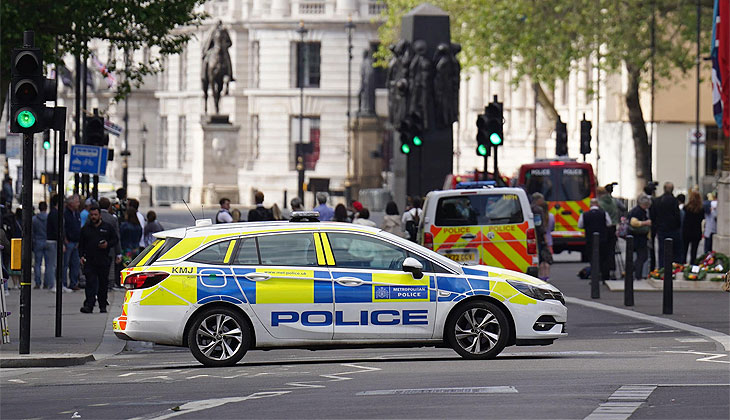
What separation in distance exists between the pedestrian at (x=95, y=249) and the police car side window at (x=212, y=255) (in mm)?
7124

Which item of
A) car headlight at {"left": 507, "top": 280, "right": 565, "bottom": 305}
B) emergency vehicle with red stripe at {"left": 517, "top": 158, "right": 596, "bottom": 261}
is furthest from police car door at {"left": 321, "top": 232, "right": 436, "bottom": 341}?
emergency vehicle with red stripe at {"left": 517, "top": 158, "right": 596, "bottom": 261}

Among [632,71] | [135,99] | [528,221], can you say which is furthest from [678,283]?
[135,99]

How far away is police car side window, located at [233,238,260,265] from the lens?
54.5ft

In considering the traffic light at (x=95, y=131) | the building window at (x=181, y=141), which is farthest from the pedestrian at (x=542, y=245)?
the building window at (x=181, y=141)

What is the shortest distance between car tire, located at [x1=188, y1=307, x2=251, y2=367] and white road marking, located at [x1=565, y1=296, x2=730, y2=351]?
4823 mm

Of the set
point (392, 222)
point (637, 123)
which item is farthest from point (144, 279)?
point (637, 123)

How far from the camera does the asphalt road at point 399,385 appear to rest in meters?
12.6

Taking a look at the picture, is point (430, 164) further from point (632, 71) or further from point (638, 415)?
point (638, 415)

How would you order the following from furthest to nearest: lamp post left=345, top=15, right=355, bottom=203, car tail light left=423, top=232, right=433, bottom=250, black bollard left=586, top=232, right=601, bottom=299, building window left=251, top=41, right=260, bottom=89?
building window left=251, top=41, right=260, bottom=89
lamp post left=345, top=15, right=355, bottom=203
black bollard left=586, top=232, right=601, bottom=299
car tail light left=423, top=232, right=433, bottom=250

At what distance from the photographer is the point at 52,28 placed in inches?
1288

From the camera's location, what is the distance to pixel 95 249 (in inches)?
935

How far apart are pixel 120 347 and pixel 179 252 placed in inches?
130

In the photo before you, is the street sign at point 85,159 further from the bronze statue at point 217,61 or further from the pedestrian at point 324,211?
the bronze statue at point 217,61

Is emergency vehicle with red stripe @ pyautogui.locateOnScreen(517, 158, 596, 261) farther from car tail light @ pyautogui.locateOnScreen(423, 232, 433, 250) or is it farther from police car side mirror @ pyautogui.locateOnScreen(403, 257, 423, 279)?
police car side mirror @ pyautogui.locateOnScreen(403, 257, 423, 279)
